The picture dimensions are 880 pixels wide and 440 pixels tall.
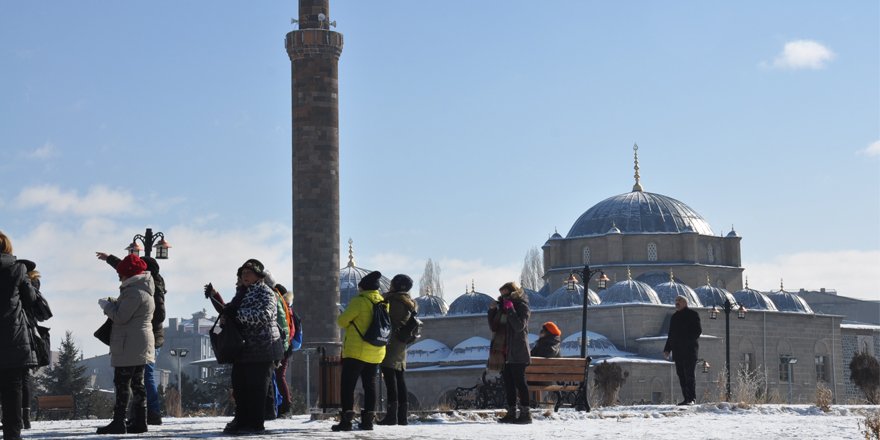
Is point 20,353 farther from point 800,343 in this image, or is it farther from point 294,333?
point 800,343

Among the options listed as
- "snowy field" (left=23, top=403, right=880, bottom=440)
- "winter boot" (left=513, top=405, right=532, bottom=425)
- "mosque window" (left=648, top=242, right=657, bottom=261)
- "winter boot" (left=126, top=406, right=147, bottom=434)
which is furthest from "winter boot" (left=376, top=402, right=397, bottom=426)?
"mosque window" (left=648, top=242, right=657, bottom=261)

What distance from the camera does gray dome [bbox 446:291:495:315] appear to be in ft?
185

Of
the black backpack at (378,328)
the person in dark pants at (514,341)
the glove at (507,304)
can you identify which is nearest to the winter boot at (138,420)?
the black backpack at (378,328)

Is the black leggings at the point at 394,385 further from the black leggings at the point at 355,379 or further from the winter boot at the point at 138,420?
the winter boot at the point at 138,420

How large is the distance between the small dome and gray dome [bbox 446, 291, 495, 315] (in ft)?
21.2

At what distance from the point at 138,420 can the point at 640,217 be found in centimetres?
5212

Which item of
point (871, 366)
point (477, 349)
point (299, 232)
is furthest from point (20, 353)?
point (477, 349)

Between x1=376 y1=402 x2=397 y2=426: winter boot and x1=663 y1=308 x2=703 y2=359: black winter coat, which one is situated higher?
x1=663 y1=308 x2=703 y2=359: black winter coat

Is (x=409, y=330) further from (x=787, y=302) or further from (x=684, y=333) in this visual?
(x=787, y=302)

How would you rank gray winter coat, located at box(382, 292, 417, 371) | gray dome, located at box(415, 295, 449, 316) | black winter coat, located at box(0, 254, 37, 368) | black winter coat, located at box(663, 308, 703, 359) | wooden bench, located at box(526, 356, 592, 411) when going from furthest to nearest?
gray dome, located at box(415, 295, 449, 316) → black winter coat, located at box(663, 308, 703, 359) → wooden bench, located at box(526, 356, 592, 411) → gray winter coat, located at box(382, 292, 417, 371) → black winter coat, located at box(0, 254, 37, 368)

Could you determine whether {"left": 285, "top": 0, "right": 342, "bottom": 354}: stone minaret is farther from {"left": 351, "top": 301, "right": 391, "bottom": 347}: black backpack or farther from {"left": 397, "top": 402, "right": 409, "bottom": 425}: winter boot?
{"left": 351, "top": 301, "right": 391, "bottom": 347}: black backpack

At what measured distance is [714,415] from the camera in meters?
14.5

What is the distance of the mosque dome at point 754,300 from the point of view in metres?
57.4

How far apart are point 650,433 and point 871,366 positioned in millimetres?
12679
